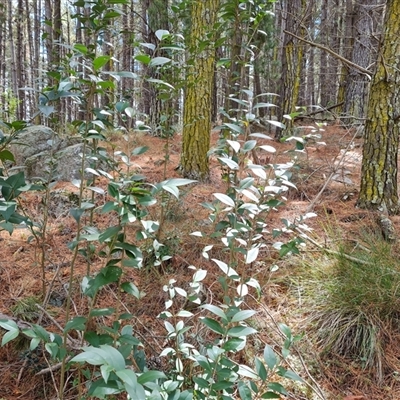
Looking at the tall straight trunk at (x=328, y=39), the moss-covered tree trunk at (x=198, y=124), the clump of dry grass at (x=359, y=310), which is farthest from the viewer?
the tall straight trunk at (x=328, y=39)

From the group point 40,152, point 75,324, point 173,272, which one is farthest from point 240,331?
→ point 40,152

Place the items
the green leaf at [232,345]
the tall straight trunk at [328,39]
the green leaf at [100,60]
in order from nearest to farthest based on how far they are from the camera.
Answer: the green leaf at [100,60]
the green leaf at [232,345]
the tall straight trunk at [328,39]

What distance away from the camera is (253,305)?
2072mm

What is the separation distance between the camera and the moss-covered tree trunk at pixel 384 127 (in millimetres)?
2812

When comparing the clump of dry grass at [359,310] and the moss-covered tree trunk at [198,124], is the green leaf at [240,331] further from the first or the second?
the moss-covered tree trunk at [198,124]

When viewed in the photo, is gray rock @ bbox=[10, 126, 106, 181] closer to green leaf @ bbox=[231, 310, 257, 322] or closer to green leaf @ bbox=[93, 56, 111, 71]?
green leaf @ bbox=[93, 56, 111, 71]

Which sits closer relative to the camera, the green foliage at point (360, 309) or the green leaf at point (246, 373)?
the green leaf at point (246, 373)

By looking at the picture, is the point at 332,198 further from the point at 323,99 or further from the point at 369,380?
the point at 323,99

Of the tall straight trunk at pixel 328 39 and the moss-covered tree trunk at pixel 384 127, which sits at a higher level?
the tall straight trunk at pixel 328 39

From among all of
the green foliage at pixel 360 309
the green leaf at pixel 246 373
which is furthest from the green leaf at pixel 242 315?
the green foliage at pixel 360 309

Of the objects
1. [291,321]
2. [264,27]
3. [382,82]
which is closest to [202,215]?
[291,321]

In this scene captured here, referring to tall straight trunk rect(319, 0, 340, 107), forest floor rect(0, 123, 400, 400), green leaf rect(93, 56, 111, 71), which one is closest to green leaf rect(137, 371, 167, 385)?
forest floor rect(0, 123, 400, 400)

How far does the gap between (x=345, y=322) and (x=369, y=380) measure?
0.29 metres

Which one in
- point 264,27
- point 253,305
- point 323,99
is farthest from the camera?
point 323,99
